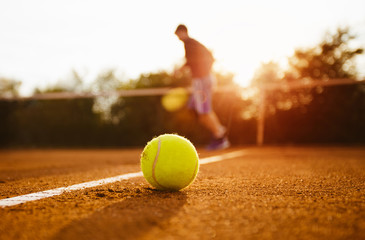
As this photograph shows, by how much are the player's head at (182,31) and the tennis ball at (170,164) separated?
3095mm

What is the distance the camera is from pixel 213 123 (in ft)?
18.6

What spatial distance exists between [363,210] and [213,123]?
4096 mm

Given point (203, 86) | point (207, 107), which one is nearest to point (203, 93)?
point (203, 86)

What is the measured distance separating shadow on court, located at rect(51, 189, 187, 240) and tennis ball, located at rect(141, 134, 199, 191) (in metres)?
0.26

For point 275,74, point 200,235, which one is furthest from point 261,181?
point 275,74

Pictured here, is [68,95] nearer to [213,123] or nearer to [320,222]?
[213,123]

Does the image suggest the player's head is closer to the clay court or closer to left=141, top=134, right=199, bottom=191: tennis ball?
left=141, top=134, right=199, bottom=191: tennis ball

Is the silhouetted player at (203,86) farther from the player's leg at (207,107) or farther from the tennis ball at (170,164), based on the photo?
the tennis ball at (170,164)

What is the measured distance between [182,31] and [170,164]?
3.31m

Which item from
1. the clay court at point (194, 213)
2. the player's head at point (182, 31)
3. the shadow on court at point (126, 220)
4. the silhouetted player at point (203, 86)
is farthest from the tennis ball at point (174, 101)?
the shadow on court at point (126, 220)

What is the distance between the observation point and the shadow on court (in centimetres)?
130

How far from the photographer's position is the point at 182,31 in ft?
16.9

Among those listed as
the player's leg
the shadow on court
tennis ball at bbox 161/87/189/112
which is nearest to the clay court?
the shadow on court

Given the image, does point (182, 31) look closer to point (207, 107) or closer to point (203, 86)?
point (203, 86)
